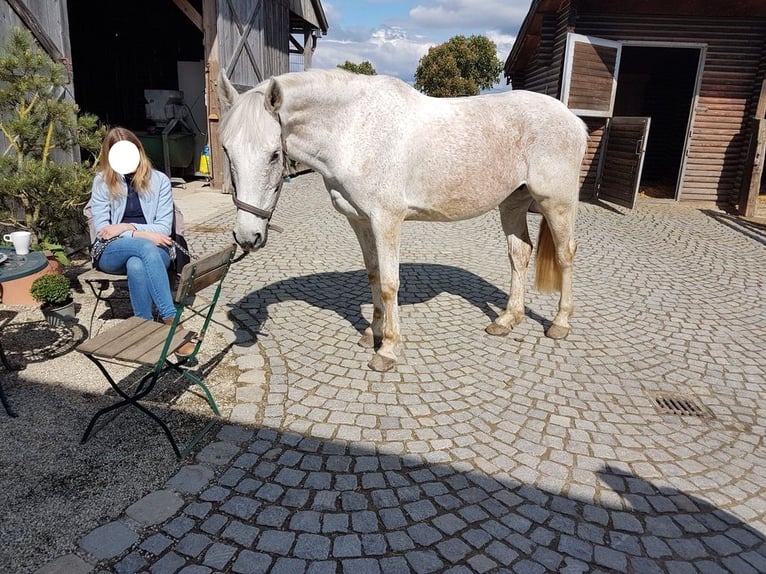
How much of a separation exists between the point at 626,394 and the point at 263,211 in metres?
2.79

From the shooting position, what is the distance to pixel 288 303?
5285mm

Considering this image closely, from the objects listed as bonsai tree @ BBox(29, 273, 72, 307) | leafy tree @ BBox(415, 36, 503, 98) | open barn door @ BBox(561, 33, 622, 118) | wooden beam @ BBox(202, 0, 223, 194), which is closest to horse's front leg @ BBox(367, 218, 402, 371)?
bonsai tree @ BBox(29, 273, 72, 307)

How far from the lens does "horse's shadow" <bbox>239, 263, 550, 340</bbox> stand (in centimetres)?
517

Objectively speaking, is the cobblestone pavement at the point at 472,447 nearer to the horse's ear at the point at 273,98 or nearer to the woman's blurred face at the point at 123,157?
the woman's blurred face at the point at 123,157

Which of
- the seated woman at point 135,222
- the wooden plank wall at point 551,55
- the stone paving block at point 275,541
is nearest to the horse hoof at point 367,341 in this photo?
the seated woman at point 135,222

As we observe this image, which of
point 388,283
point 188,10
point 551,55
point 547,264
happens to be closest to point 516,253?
point 547,264

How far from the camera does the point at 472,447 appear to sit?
10.0 ft

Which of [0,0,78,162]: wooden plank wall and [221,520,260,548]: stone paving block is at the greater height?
[0,0,78,162]: wooden plank wall

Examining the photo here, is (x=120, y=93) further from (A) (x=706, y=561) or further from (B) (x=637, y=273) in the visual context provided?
(A) (x=706, y=561)

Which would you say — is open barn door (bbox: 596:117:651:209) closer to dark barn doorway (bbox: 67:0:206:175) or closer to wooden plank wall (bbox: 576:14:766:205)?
wooden plank wall (bbox: 576:14:766:205)

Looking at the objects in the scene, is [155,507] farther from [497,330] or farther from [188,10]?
[188,10]

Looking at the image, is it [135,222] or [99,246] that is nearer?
[99,246]

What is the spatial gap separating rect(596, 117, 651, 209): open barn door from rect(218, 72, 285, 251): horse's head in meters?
9.03

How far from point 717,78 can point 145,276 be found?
481 inches
